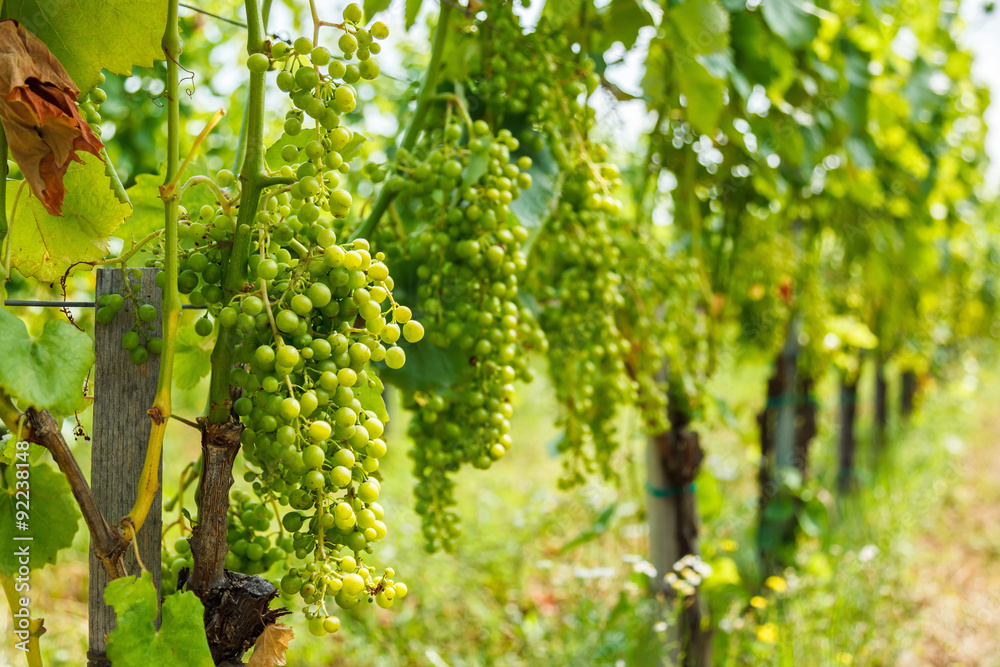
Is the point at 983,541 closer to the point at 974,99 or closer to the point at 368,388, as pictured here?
the point at 974,99

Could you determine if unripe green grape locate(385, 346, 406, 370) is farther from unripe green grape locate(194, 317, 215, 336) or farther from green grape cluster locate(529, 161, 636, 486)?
green grape cluster locate(529, 161, 636, 486)

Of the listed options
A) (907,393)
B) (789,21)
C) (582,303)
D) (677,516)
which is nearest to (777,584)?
(677,516)

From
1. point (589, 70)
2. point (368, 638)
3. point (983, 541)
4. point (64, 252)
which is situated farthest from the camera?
point (983, 541)

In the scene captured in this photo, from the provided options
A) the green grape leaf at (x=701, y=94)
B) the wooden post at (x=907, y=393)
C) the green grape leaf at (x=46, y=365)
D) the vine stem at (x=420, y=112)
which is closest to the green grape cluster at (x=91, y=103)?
the green grape leaf at (x=46, y=365)

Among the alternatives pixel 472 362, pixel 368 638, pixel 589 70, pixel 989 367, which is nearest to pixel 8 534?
pixel 472 362

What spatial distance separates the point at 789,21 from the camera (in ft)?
4.74

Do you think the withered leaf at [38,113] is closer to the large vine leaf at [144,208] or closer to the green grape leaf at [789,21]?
the large vine leaf at [144,208]

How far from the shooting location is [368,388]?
0.69 meters

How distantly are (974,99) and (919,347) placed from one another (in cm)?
129

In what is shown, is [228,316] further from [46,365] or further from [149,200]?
[149,200]

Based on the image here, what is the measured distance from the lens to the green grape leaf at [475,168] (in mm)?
879

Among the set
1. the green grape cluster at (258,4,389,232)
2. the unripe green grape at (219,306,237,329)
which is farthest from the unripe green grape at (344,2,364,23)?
the unripe green grape at (219,306,237,329)

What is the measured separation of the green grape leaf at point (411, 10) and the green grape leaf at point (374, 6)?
3 cm

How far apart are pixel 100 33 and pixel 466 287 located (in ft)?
1.57
